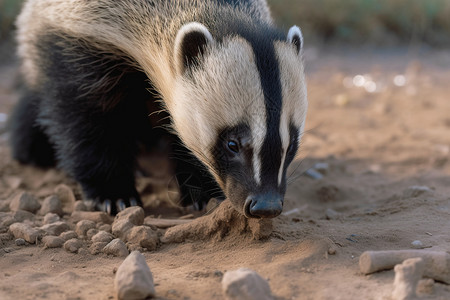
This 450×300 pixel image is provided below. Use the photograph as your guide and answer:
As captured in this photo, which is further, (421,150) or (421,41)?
(421,41)

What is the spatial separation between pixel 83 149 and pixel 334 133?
2727 mm

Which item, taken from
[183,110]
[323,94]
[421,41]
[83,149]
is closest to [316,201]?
[183,110]

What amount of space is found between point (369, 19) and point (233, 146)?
7.24 meters

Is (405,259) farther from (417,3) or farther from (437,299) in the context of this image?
(417,3)

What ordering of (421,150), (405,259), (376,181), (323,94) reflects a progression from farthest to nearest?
(323,94), (421,150), (376,181), (405,259)

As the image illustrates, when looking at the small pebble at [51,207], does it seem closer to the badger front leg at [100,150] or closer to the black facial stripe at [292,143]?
the badger front leg at [100,150]

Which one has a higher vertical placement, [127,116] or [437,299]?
[127,116]

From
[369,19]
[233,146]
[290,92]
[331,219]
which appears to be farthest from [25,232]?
[369,19]

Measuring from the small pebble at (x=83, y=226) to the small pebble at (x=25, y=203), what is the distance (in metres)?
0.53

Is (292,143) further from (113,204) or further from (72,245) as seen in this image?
(113,204)

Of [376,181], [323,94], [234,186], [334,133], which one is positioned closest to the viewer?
[234,186]

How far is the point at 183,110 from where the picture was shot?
3012 mm

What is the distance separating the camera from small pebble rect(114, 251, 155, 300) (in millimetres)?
2148

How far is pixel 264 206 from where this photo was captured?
2641 mm
